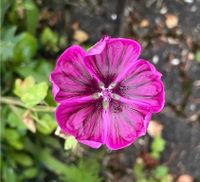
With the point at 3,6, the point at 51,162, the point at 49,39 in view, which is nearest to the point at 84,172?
the point at 51,162

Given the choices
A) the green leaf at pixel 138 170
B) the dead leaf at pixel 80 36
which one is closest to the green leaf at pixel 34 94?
the dead leaf at pixel 80 36

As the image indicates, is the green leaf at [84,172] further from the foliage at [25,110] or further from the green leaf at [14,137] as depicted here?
the green leaf at [14,137]

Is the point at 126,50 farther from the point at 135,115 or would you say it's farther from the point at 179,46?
the point at 179,46

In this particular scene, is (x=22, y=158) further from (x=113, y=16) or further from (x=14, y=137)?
(x=113, y=16)

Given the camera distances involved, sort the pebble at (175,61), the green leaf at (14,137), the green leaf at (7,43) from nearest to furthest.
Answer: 1. the green leaf at (7,43)
2. the green leaf at (14,137)
3. the pebble at (175,61)

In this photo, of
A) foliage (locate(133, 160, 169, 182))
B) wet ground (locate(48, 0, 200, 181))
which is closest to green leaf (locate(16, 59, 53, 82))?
wet ground (locate(48, 0, 200, 181))

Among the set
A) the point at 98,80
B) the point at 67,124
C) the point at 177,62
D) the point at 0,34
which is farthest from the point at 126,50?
the point at 177,62

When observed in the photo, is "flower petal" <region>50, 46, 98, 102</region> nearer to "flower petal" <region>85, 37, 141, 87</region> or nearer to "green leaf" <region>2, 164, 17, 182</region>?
"flower petal" <region>85, 37, 141, 87</region>
